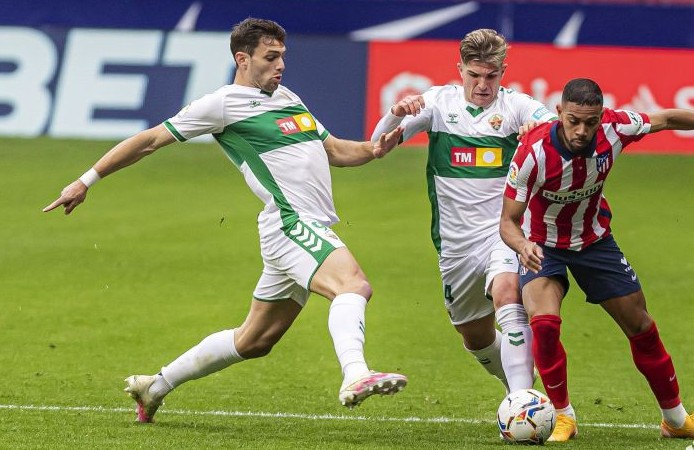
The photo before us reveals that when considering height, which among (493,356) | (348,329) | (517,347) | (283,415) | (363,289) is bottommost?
(283,415)

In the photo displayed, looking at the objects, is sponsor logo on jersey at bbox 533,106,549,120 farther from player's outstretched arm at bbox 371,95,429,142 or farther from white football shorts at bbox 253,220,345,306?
white football shorts at bbox 253,220,345,306

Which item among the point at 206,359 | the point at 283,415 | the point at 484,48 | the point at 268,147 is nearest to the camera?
the point at 268,147

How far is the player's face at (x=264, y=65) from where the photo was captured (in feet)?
26.6

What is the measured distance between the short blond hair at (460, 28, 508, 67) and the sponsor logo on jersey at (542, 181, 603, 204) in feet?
3.22

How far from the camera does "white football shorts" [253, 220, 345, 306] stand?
764 cm

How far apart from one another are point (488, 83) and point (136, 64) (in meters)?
11.4

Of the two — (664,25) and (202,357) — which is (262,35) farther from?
(664,25)

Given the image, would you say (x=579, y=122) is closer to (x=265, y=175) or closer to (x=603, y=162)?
(x=603, y=162)

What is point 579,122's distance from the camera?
7363 mm

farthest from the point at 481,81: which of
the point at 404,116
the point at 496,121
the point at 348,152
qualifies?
the point at 348,152

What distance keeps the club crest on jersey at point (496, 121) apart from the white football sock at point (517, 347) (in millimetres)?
1177

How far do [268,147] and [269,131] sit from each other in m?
0.09

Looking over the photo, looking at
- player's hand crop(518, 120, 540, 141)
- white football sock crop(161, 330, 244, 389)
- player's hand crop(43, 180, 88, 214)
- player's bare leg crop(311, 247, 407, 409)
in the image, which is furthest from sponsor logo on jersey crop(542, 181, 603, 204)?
player's hand crop(43, 180, 88, 214)

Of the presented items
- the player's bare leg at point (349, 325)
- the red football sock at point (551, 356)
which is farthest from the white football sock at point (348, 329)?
the red football sock at point (551, 356)
